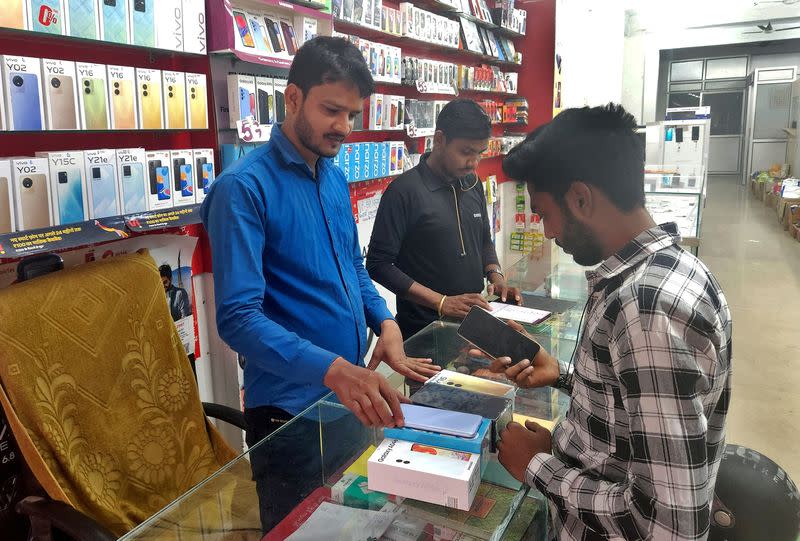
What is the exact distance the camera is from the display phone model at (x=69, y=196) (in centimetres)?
200

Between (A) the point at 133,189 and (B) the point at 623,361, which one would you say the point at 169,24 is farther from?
(B) the point at 623,361

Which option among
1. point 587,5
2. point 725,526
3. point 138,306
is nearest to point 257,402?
point 138,306

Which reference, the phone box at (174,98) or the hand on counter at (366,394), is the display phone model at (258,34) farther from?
the hand on counter at (366,394)

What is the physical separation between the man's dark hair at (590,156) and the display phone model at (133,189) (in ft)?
5.11

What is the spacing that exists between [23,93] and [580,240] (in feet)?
5.62

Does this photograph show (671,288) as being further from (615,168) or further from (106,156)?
(106,156)

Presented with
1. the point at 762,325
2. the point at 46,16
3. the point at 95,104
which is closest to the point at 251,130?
the point at 95,104

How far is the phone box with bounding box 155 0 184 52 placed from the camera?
7.37 feet

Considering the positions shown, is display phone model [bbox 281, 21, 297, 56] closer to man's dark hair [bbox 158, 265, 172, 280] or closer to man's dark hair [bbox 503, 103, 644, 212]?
man's dark hair [bbox 158, 265, 172, 280]

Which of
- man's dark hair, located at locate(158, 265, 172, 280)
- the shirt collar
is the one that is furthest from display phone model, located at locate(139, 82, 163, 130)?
the shirt collar

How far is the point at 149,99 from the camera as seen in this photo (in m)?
2.26

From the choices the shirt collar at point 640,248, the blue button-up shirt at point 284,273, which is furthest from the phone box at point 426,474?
the shirt collar at point 640,248

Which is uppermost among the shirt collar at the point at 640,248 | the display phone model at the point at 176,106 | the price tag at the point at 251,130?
the display phone model at the point at 176,106

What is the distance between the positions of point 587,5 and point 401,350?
25.8 ft
